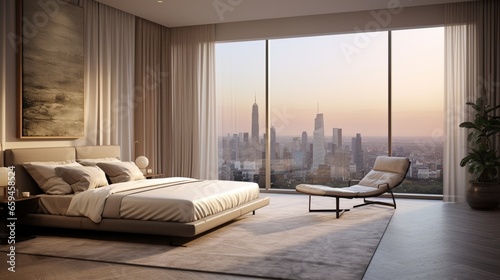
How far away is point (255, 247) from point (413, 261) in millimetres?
1365

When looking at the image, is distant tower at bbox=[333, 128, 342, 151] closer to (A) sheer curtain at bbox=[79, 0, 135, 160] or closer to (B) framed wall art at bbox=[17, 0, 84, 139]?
(A) sheer curtain at bbox=[79, 0, 135, 160]

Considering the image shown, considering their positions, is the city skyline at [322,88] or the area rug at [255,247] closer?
the area rug at [255,247]

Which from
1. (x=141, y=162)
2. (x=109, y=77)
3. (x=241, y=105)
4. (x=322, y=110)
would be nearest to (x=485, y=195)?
(x=322, y=110)

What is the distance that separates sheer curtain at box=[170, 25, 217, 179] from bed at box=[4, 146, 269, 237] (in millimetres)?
2629

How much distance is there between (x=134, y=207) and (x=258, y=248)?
49.8 inches

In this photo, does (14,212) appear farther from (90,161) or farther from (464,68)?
(464,68)

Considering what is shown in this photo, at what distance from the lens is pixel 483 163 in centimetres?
655

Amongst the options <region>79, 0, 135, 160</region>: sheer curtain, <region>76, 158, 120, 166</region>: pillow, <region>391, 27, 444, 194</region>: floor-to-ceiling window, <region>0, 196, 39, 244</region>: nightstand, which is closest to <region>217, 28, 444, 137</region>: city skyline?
<region>391, 27, 444, 194</region>: floor-to-ceiling window

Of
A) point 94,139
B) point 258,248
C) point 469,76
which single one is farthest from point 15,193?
point 469,76

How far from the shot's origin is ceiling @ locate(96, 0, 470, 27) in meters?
6.95

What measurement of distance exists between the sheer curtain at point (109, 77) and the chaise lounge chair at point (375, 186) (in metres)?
2.81

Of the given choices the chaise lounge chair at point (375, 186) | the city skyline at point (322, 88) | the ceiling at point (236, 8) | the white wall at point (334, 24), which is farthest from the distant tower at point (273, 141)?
the chaise lounge chair at point (375, 186)

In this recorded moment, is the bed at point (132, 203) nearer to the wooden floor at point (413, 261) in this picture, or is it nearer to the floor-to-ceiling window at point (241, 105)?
the wooden floor at point (413, 261)

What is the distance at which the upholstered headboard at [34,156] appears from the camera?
529 cm
